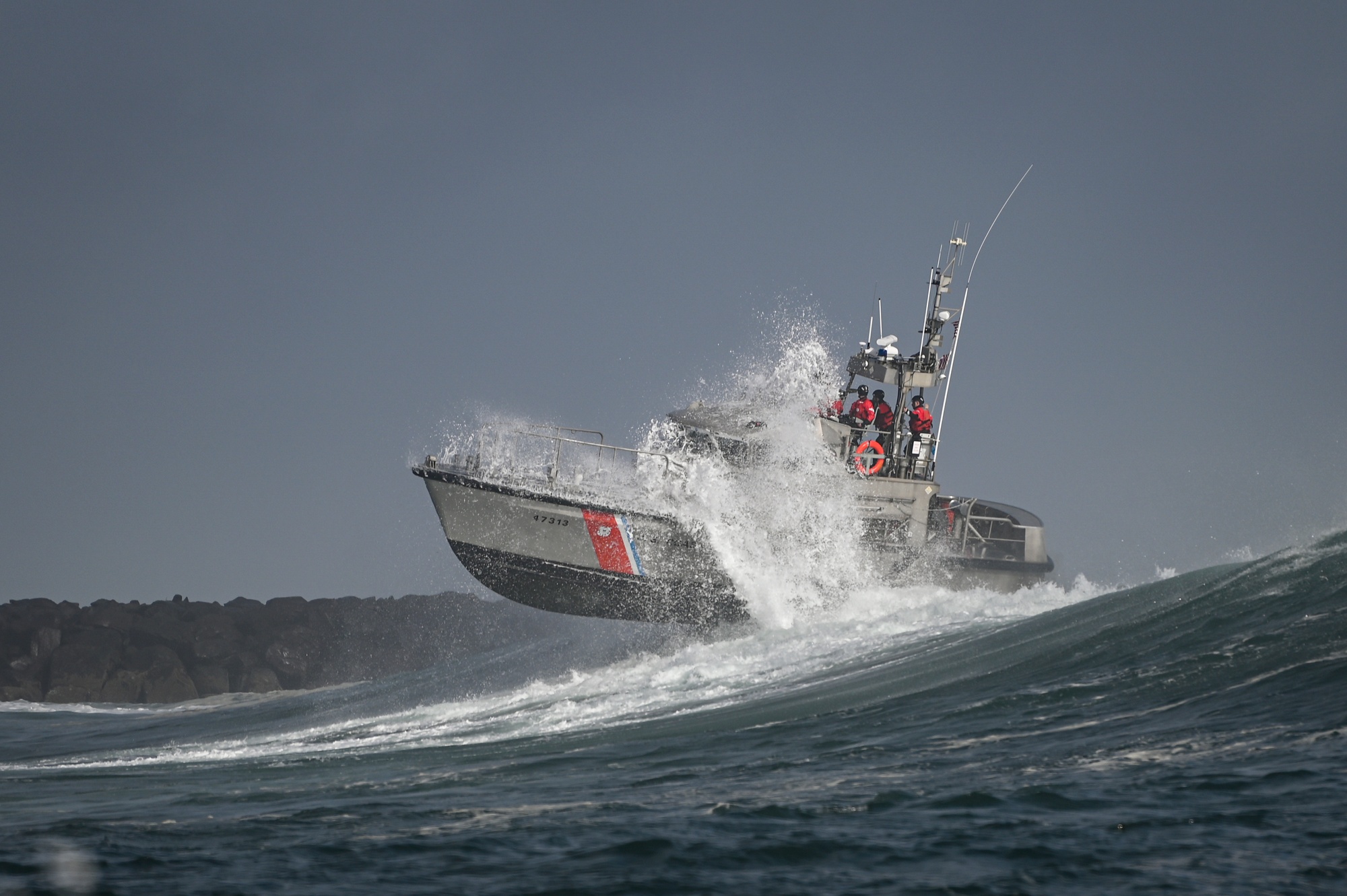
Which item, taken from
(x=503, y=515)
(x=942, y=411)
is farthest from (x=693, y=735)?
(x=942, y=411)

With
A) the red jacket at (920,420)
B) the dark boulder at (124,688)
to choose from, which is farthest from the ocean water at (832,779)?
the dark boulder at (124,688)

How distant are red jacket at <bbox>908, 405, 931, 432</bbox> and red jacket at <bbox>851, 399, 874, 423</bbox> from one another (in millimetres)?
563

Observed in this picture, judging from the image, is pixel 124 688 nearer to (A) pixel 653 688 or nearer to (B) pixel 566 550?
(B) pixel 566 550

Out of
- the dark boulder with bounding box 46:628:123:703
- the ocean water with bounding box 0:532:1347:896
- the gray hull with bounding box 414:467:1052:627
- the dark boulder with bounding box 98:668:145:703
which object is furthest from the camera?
the dark boulder with bounding box 46:628:123:703

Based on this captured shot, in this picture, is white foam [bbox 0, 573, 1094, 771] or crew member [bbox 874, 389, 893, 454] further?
crew member [bbox 874, 389, 893, 454]

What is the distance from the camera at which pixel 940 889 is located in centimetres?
363

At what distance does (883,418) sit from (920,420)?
0.49m

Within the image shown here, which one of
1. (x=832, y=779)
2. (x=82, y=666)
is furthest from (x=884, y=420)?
(x=82, y=666)

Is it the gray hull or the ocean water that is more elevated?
the gray hull

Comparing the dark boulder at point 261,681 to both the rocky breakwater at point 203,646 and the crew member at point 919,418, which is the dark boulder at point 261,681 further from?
the crew member at point 919,418

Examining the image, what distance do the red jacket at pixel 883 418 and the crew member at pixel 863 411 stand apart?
13 cm

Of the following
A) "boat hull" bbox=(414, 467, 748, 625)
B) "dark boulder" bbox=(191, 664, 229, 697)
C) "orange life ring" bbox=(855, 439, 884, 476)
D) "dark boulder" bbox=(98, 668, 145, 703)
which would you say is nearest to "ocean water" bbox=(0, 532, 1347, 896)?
"boat hull" bbox=(414, 467, 748, 625)

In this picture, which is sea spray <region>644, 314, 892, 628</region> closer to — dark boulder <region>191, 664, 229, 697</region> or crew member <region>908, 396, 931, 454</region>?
crew member <region>908, 396, 931, 454</region>

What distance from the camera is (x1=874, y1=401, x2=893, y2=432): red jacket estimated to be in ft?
48.9
